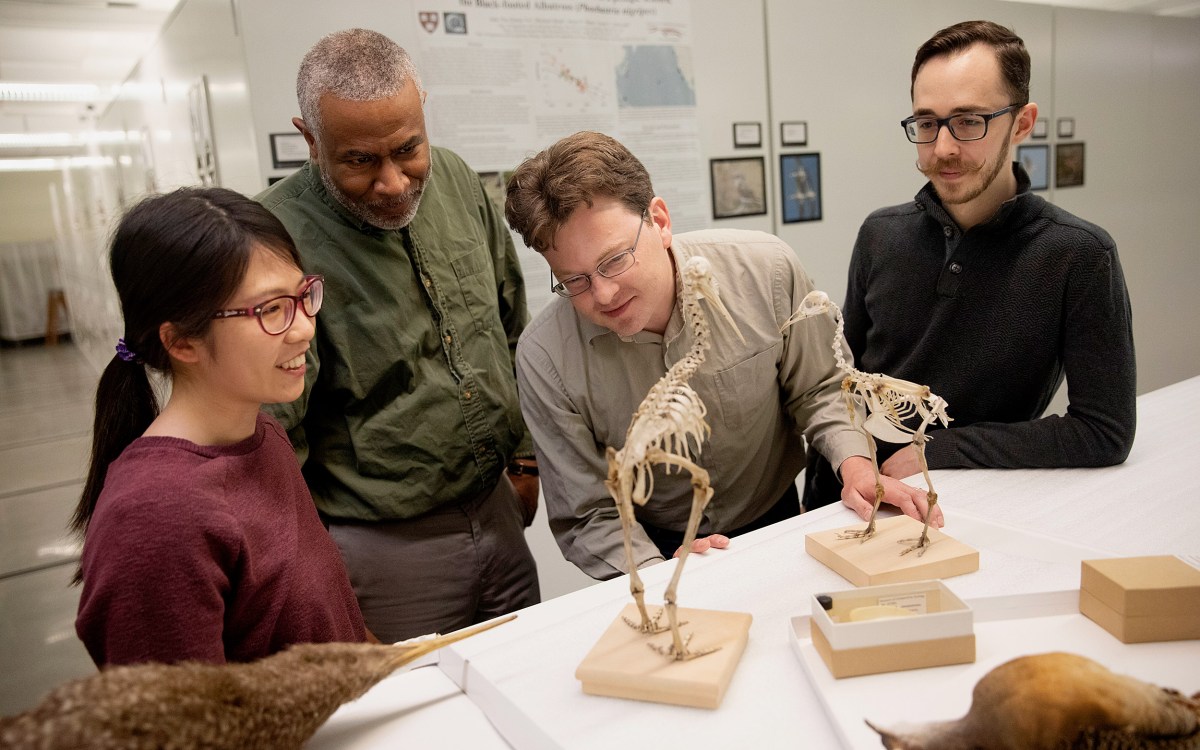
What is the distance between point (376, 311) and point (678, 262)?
33.5 inches

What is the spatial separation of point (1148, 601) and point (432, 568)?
1781 mm

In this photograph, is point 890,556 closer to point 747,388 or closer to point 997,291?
point 747,388

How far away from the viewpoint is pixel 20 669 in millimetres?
4062

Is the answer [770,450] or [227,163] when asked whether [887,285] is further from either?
[227,163]

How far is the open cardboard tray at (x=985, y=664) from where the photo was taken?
4.00 feet

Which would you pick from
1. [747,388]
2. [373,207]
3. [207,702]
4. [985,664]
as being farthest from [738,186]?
[207,702]

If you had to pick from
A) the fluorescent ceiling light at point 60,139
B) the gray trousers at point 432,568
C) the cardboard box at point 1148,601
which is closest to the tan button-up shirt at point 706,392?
the gray trousers at point 432,568

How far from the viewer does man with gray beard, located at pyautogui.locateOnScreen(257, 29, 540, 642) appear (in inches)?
80.7

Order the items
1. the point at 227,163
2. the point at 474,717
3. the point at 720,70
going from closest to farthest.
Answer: the point at 474,717 < the point at 227,163 < the point at 720,70

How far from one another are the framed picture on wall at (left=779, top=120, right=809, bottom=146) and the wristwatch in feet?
10.4

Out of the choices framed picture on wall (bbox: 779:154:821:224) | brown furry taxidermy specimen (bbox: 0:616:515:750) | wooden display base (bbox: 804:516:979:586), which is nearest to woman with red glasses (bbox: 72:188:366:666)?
brown furry taxidermy specimen (bbox: 0:616:515:750)

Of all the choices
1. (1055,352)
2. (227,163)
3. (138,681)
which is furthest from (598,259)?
(227,163)

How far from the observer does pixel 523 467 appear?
277cm

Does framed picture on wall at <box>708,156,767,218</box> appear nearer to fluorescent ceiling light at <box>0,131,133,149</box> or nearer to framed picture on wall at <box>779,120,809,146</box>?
framed picture on wall at <box>779,120,809,146</box>
